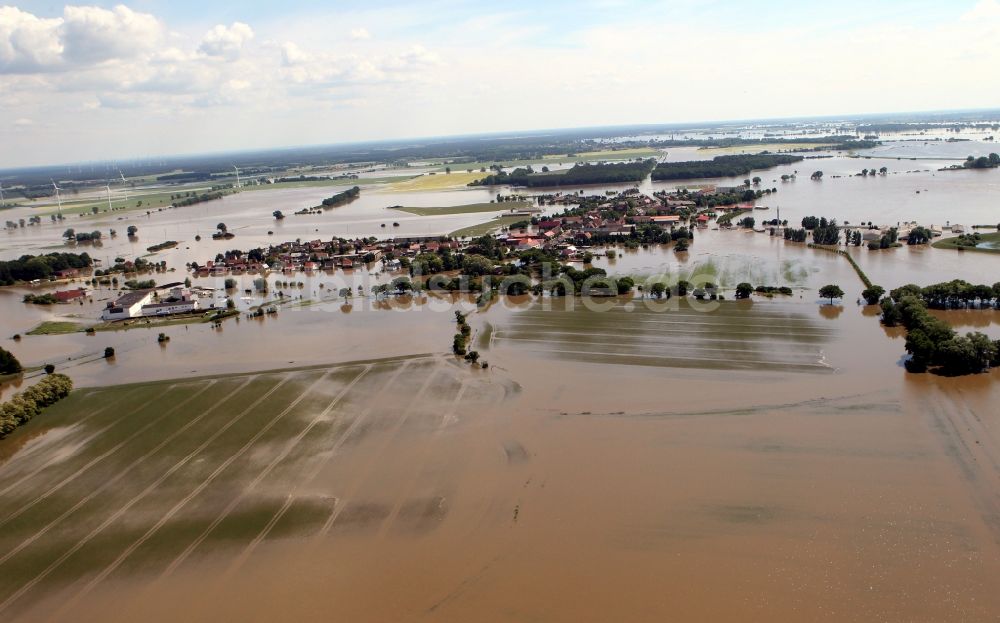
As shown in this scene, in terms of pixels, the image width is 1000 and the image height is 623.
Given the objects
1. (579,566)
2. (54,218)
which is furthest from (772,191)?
(54,218)

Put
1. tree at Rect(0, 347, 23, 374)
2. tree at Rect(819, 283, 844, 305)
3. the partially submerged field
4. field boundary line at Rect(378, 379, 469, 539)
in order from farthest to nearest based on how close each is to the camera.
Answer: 1. the partially submerged field
2. tree at Rect(819, 283, 844, 305)
3. tree at Rect(0, 347, 23, 374)
4. field boundary line at Rect(378, 379, 469, 539)

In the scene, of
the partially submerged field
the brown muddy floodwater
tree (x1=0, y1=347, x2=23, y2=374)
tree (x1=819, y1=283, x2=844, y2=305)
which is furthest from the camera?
the partially submerged field

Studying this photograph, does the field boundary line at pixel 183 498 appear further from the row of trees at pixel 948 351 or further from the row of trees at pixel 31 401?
the row of trees at pixel 948 351

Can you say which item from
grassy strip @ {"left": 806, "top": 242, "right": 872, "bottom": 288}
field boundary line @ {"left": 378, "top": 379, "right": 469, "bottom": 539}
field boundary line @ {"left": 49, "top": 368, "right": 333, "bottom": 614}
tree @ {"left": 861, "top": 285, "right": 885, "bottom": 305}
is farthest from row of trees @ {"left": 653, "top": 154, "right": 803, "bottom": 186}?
field boundary line @ {"left": 49, "top": 368, "right": 333, "bottom": 614}

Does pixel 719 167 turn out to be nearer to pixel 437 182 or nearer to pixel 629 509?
pixel 437 182

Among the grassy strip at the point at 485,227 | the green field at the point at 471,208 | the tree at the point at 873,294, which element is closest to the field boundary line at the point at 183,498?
the tree at the point at 873,294

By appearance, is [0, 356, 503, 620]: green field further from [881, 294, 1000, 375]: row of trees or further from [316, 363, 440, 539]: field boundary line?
[881, 294, 1000, 375]: row of trees
